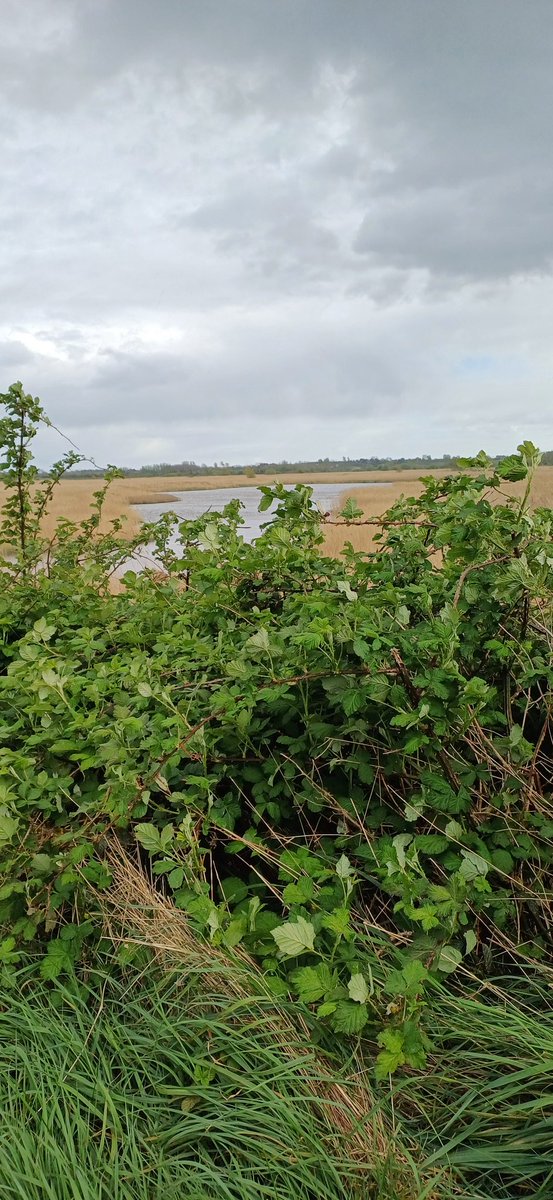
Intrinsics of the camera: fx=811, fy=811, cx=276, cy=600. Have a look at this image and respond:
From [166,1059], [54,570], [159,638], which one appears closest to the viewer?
[166,1059]

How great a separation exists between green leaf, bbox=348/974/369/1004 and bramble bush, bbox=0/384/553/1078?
0.01 meters

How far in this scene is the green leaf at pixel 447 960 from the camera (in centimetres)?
204

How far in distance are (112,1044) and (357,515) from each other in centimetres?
207

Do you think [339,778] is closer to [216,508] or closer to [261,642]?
[261,642]

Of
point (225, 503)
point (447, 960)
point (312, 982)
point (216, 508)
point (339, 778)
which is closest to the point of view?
point (312, 982)

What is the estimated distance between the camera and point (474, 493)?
9.04 feet

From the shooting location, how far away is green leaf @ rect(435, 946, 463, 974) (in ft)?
6.68

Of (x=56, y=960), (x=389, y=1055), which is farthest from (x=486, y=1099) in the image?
(x=56, y=960)

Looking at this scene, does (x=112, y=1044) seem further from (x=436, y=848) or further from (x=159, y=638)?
(x=159, y=638)

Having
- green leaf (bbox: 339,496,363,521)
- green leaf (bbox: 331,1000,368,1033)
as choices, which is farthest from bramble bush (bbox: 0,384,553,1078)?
green leaf (bbox: 339,496,363,521)

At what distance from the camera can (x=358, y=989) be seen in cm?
182

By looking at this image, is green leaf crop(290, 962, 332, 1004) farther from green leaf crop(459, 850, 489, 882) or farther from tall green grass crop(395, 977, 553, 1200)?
green leaf crop(459, 850, 489, 882)

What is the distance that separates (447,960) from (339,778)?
72 cm

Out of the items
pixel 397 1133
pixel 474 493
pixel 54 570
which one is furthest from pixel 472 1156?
pixel 54 570
